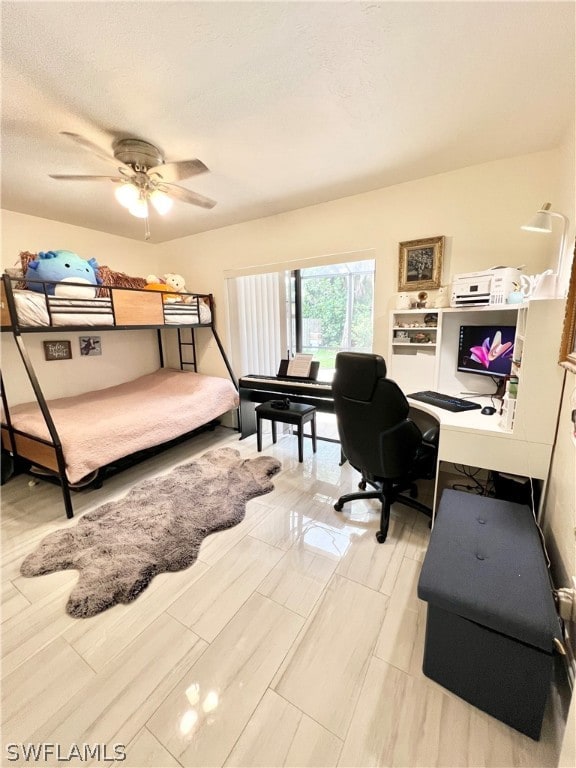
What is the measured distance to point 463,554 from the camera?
3.74ft

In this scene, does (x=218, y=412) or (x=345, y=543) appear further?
(x=218, y=412)

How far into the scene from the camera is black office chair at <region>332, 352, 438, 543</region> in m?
1.67

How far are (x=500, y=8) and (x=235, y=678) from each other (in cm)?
263

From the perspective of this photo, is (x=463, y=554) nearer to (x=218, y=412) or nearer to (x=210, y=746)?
(x=210, y=746)

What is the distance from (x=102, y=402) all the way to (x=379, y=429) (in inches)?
109

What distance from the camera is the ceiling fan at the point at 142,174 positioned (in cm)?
174

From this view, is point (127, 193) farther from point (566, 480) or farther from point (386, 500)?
point (566, 480)

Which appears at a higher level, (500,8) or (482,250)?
(500,8)

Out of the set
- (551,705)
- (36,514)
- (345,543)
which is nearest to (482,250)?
(345,543)

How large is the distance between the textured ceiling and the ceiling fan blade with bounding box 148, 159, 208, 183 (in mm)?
167

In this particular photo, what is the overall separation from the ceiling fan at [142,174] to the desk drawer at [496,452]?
2.10 meters

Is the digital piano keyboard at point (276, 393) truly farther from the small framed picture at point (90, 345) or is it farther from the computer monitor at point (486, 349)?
the small framed picture at point (90, 345)

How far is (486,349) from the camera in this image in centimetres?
207

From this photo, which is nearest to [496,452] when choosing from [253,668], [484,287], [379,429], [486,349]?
[379,429]
